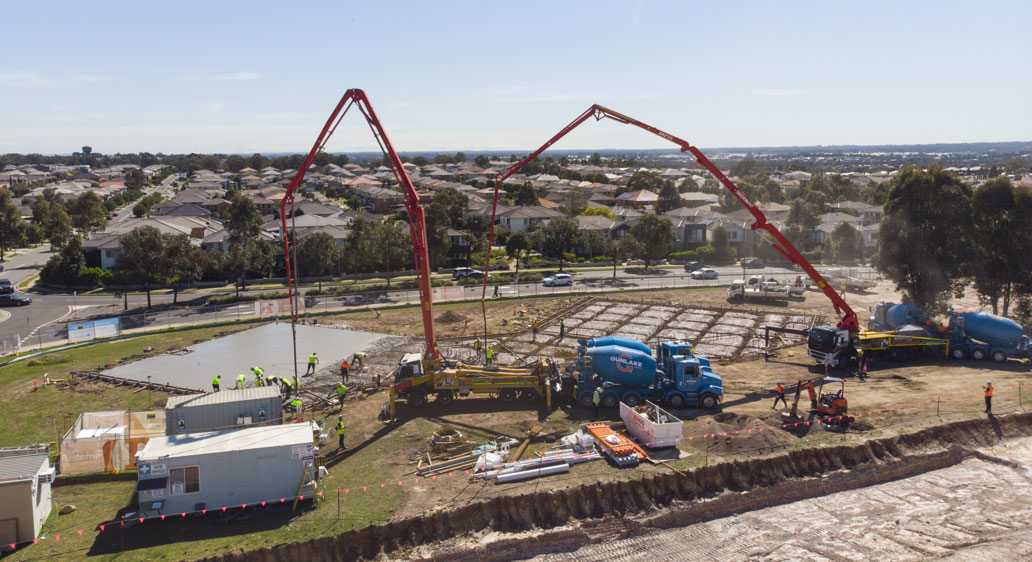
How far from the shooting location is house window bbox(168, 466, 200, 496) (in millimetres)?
18234

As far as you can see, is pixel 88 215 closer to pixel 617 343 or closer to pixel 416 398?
pixel 416 398

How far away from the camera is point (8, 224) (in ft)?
243

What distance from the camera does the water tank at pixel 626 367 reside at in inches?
1053

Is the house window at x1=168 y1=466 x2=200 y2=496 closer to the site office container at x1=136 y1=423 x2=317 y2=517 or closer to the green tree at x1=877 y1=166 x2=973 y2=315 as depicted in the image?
the site office container at x1=136 y1=423 x2=317 y2=517

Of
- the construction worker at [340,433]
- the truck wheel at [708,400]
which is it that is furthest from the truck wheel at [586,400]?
the construction worker at [340,433]

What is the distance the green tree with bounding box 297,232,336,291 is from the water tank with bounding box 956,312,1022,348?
47.3 meters

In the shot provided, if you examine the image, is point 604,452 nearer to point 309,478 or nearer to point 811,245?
point 309,478

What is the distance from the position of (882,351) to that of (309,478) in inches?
1145

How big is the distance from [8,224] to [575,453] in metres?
Result: 79.4

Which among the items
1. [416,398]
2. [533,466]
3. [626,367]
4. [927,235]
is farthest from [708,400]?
[927,235]

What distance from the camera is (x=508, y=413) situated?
1062 inches

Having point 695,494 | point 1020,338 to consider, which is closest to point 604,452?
point 695,494

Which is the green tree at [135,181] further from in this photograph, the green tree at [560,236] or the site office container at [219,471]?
the site office container at [219,471]

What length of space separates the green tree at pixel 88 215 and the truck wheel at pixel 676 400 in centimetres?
9004
